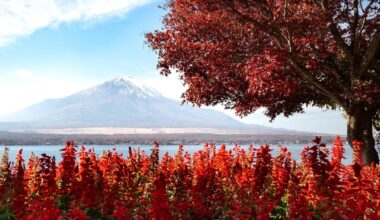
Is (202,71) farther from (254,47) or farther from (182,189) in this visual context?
(182,189)

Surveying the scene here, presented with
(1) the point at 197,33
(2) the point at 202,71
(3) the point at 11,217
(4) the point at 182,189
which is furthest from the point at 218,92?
Result: (3) the point at 11,217

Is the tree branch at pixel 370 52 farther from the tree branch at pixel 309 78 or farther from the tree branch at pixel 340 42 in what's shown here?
the tree branch at pixel 309 78

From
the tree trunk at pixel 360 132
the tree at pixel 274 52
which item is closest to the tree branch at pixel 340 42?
the tree at pixel 274 52

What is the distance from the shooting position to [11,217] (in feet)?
31.6

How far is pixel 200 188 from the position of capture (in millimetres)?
9570

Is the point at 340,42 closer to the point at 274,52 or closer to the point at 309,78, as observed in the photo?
the point at 309,78

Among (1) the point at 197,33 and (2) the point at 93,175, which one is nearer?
(2) the point at 93,175

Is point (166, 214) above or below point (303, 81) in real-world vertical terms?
below

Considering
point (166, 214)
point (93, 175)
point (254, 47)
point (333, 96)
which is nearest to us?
point (166, 214)

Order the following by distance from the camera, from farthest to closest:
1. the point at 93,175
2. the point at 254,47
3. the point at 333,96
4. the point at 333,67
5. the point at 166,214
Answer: the point at 333,67 → the point at 333,96 → the point at 254,47 → the point at 93,175 → the point at 166,214

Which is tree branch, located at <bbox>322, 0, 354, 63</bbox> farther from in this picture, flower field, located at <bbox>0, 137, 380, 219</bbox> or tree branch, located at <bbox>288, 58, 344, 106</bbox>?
flower field, located at <bbox>0, 137, 380, 219</bbox>

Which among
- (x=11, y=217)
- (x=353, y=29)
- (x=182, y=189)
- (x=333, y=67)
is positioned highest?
(x=353, y=29)

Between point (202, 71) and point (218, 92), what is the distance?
1183 mm

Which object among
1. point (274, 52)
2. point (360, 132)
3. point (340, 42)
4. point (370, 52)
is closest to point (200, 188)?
point (274, 52)
